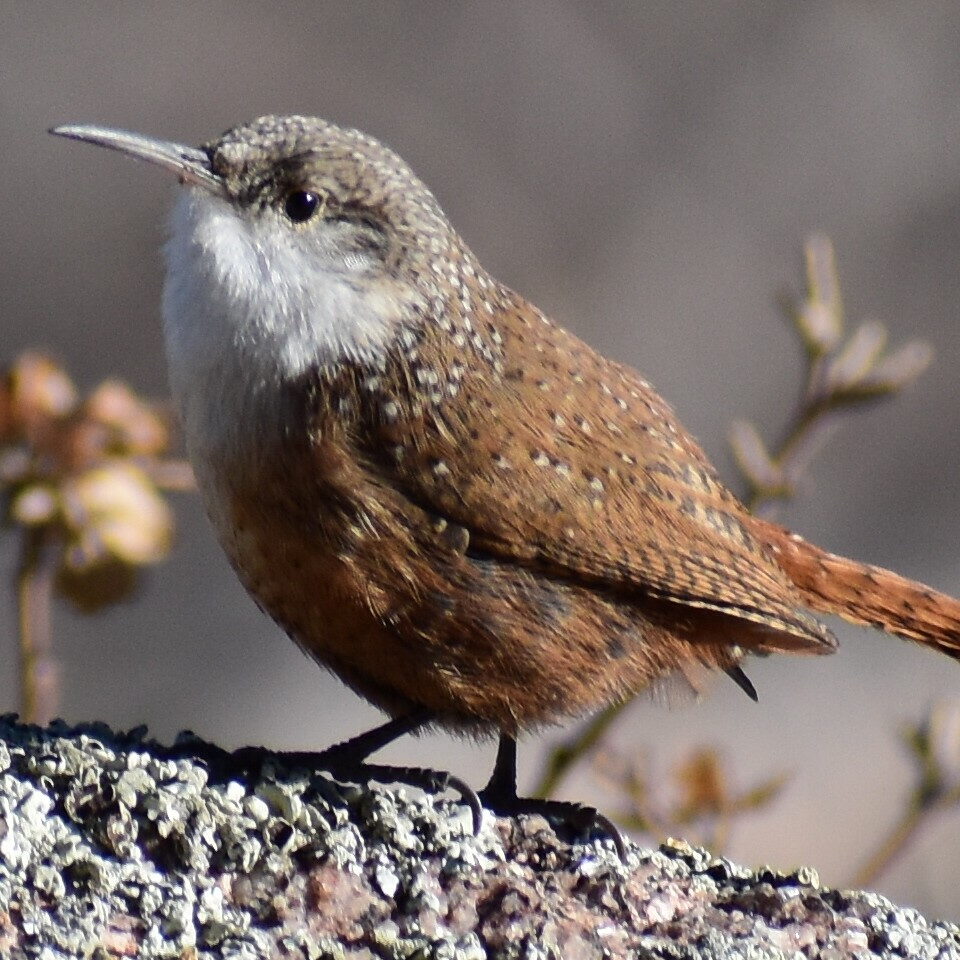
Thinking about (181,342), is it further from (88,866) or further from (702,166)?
(702,166)

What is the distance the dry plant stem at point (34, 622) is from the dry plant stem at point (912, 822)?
5.66ft

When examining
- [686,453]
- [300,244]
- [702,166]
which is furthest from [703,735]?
[300,244]

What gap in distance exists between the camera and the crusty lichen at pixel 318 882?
2.73m

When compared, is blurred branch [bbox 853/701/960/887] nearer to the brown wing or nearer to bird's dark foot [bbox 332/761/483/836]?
the brown wing

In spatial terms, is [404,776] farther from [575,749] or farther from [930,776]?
[930,776]

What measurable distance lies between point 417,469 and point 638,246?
4715 millimetres

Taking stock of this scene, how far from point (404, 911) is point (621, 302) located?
5450 millimetres

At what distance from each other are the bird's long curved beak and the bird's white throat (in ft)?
0.13

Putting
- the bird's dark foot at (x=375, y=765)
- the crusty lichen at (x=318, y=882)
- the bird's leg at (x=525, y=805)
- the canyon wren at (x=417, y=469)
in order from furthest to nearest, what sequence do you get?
the canyon wren at (x=417, y=469) < the bird's leg at (x=525, y=805) < the bird's dark foot at (x=375, y=765) < the crusty lichen at (x=318, y=882)

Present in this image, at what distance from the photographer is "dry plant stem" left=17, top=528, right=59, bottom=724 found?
11.3 ft

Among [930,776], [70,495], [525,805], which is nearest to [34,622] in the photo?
[70,495]

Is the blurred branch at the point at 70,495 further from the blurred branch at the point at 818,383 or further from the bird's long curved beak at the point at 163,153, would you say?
the blurred branch at the point at 818,383

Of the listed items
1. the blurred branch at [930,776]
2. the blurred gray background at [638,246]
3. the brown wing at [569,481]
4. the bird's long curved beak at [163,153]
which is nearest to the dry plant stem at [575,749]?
the brown wing at [569,481]

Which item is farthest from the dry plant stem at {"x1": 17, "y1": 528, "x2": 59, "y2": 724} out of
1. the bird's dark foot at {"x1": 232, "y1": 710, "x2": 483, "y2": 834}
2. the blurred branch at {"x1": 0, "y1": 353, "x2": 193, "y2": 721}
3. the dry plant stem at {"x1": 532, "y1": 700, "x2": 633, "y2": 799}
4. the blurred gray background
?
the blurred gray background
